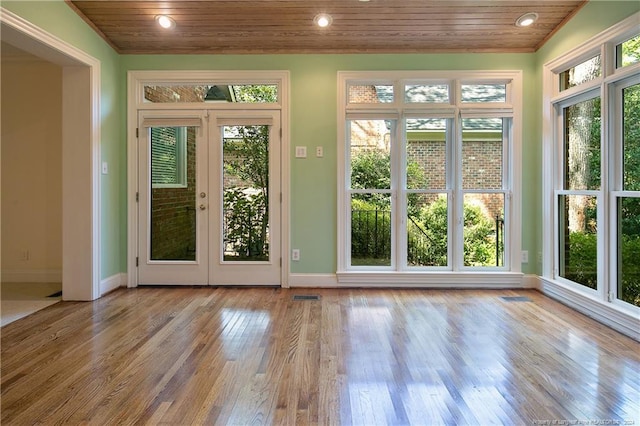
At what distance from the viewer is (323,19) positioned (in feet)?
11.3

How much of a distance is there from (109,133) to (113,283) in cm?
159

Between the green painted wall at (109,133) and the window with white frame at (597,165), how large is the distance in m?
4.50

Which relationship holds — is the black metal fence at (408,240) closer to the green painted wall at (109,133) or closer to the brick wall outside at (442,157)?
the brick wall outside at (442,157)

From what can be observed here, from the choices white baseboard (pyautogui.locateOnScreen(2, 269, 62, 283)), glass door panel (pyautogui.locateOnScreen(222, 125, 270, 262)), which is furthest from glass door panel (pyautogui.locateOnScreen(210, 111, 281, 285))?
white baseboard (pyautogui.locateOnScreen(2, 269, 62, 283))

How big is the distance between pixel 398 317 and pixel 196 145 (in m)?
2.78

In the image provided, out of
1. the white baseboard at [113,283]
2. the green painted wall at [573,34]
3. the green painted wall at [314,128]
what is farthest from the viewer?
the green painted wall at [314,128]

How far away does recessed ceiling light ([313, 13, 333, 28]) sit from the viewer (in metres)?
3.43

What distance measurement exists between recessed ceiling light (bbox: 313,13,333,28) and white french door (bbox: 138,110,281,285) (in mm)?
1163

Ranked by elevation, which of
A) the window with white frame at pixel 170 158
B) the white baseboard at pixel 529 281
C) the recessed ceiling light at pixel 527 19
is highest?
the recessed ceiling light at pixel 527 19

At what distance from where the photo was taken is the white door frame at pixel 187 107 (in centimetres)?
399

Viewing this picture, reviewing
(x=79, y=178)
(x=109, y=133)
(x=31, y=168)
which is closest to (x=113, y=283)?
(x=79, y=178)

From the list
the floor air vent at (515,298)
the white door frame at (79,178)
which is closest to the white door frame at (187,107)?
the white door frame at (79,178)

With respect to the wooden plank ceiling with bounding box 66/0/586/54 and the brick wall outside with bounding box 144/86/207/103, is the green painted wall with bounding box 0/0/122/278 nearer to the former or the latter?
the wooden plank ceiling with bounding box 66/0/586/54

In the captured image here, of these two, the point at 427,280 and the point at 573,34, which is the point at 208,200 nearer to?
the point at 427,280
